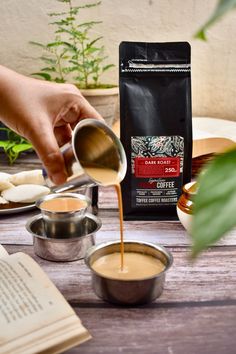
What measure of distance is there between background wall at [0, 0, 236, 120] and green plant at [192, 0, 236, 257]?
164cm

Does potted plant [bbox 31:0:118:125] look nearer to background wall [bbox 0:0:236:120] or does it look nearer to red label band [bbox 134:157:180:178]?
background wall [bbox 0:0:236:120]

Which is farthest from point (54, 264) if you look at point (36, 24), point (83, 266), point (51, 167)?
point (36, 24)

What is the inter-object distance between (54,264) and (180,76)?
0.52 m

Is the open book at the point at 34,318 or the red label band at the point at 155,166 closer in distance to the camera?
the open book at the point at 34,318

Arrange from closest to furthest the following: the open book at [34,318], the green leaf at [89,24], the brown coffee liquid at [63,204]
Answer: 1. the open book at [34,318]
2. the brown coffee liquid at [63,204]
3. the green leaf at [89,24]

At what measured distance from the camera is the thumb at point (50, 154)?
93 centimetres

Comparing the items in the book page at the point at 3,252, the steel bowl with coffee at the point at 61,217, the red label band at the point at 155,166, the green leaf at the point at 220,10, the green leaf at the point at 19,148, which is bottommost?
the green leaf at the point at 19,148

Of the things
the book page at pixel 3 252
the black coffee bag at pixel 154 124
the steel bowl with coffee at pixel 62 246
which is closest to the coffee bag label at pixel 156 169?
A: the black coffee bag at pixel 154 124

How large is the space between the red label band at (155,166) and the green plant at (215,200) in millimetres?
820

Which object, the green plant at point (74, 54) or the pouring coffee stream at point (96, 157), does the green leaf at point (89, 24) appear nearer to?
the green plant at point (74, 54)

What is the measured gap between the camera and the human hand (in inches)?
37.0

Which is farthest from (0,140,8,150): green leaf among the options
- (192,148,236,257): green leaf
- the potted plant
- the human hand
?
(192,148,236,257): green leaf

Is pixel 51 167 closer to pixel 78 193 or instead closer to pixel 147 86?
pixel 78 193

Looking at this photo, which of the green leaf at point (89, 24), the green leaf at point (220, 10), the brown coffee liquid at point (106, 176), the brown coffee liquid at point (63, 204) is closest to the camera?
the green leaf at point (220, 10)
